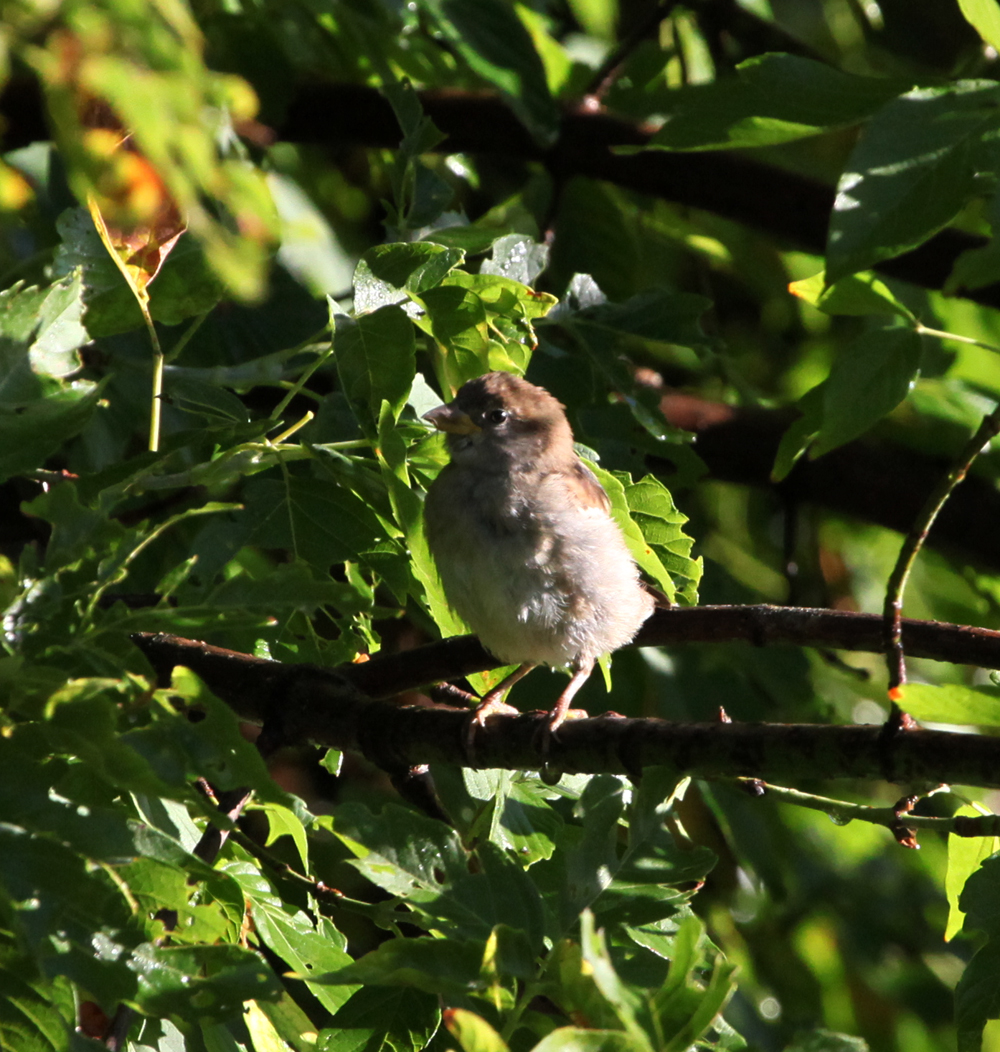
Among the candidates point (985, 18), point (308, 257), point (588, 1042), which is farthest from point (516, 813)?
point (308, 257)

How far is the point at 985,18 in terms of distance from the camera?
2285mm

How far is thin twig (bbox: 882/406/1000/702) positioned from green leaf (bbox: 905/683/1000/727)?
16 centimetres

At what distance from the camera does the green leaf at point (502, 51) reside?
3.83 m

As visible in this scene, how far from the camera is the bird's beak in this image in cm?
335

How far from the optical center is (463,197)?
4.92 m

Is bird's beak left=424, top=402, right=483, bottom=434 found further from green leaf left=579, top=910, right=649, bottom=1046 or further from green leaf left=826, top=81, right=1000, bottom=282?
green leaf left=579, top=910, right=649, bottom=1046

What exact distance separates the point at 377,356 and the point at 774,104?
1.07m

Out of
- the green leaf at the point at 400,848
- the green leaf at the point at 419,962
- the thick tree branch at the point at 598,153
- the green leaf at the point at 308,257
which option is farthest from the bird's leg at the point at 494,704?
the thick tree branch at the point at 598,153

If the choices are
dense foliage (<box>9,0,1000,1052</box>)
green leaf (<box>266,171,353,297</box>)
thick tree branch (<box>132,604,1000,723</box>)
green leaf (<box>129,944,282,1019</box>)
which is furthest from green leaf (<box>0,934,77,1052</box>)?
green leaf (<box>266,171,353,297</box>)

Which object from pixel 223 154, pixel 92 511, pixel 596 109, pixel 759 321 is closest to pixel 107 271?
pixel 223 154

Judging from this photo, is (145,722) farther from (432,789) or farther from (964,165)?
(964,165)

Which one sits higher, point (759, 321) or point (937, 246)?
point (937, 246)

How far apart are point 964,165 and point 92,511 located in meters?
1.69

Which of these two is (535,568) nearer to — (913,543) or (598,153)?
(913,543)
